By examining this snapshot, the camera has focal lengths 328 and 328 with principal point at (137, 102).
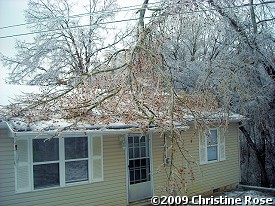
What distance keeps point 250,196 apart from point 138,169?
4.31 m

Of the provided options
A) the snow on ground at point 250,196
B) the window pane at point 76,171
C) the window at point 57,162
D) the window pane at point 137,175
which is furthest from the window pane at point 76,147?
the snow on ground at point 250,196

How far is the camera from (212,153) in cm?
1184

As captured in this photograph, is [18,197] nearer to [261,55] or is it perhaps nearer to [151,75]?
[151,75]

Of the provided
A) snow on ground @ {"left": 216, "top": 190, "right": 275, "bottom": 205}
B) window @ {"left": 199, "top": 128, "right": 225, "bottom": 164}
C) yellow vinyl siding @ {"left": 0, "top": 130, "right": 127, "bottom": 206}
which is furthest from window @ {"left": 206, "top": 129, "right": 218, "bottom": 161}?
yellow vinyl siding @ {"left": 0, "top": 130, "right": 127, "bottom": 206}

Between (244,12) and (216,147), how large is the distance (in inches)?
193

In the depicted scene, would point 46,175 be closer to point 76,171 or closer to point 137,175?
point 76,171

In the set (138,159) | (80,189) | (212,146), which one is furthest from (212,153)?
(80,189)

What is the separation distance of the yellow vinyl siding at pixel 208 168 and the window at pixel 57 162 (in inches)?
83.1

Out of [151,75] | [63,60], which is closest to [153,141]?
[151,75]

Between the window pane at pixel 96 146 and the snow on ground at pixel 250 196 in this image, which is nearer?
the window pane at pixel 96 146

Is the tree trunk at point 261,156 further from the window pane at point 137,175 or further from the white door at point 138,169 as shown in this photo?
the window pane at point 137,175

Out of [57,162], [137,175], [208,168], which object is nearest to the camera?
[57,162]

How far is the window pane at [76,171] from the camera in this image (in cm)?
812

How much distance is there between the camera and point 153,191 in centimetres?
977
